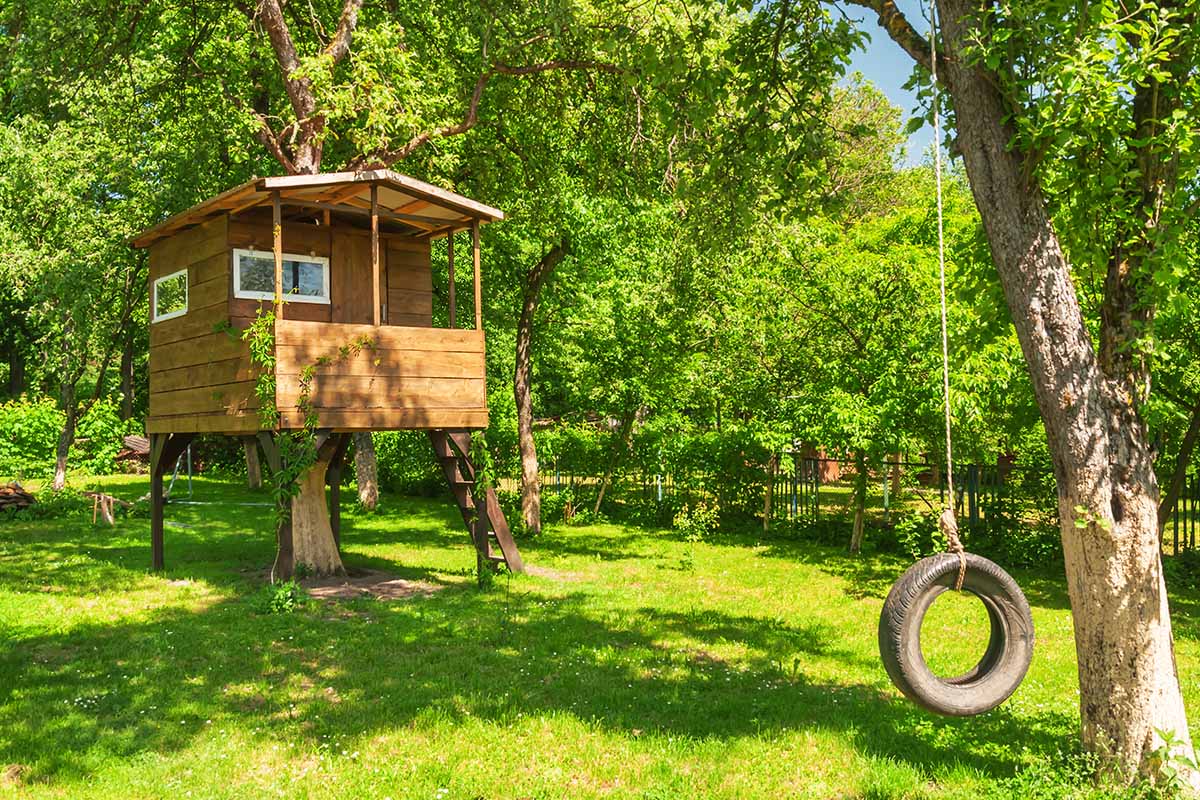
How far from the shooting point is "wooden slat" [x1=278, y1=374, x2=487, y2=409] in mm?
10680

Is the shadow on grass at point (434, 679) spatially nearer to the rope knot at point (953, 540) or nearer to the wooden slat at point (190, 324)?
the rope knot at point (953, 540)

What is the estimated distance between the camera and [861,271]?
1421 cm

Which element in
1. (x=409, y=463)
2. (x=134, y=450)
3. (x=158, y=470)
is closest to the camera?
(x=158, y=470)

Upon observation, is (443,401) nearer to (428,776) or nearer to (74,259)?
(428,776)

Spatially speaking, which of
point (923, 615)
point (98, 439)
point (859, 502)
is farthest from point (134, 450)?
point (923, 615)

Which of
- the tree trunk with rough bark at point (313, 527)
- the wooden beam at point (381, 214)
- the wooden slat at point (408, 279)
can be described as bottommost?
the tree trunk with rough bark at point (313, 527)

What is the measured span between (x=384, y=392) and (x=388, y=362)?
37 cm

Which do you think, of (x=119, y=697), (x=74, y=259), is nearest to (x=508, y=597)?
(x=119, y=697)

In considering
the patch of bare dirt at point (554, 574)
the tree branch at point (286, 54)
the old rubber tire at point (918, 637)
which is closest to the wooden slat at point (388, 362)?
the patch of bare dirt at point (554, 574)

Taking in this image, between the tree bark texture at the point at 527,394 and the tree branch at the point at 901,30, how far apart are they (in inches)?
491

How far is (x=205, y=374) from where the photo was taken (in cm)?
1202

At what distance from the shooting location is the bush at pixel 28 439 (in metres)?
26.2

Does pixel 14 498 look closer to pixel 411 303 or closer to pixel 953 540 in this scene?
pixel 411 303

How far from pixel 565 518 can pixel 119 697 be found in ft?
43.9
